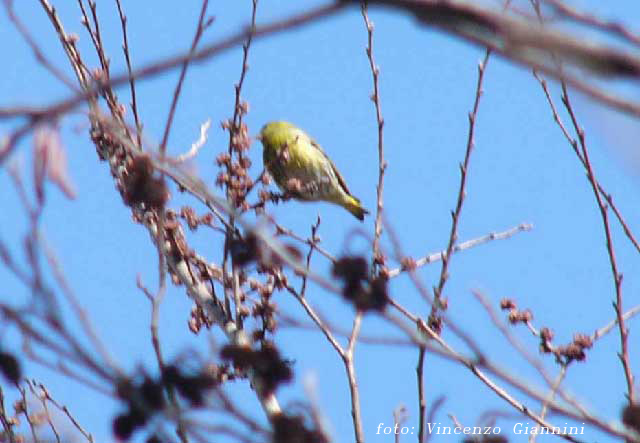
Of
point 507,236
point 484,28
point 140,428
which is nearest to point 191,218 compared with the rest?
point 507,236

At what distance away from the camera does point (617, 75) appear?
713 millimetres

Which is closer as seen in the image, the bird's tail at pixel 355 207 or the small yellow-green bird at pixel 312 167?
the small yellow-green bird at pixel 312 167

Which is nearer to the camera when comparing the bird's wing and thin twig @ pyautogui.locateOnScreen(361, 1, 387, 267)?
thin twig @ pyautogui.locateOnScreen(361, 1, 387, 267)

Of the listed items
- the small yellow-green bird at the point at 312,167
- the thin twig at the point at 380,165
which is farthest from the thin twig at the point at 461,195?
the small yellow-green bird at the point at 312,167

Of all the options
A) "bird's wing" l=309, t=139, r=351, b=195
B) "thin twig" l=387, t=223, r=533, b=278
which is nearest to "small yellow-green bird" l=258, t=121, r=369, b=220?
"bird's wing" l=309, t=139, r=351, b=195

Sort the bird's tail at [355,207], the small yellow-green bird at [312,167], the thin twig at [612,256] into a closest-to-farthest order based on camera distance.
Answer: the thin twig at [612,256] < the small yellow-green bird at [312,167] < the bird's tail at [355,207]

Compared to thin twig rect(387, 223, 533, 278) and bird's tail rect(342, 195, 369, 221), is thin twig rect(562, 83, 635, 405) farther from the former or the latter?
bird's tail rect(342, 195, 369, 221)

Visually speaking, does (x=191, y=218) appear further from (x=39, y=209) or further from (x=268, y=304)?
(x=39, y=209)

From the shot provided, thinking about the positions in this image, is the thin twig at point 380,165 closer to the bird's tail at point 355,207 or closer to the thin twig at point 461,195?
the thin twig at point 461,195

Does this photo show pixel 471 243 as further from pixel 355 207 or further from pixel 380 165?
pixel 355 207

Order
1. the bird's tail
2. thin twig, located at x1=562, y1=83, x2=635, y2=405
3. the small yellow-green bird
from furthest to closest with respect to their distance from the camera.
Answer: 1. the bird's tail
2. the small yellow-green bird
3. thin twig, located at x1=562, y1=83, x2=635, y2=405

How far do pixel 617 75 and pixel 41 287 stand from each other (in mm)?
955

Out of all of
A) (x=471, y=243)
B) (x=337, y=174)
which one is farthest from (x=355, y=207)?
(x=471, y=243)

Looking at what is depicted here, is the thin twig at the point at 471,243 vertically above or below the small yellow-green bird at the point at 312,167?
below
